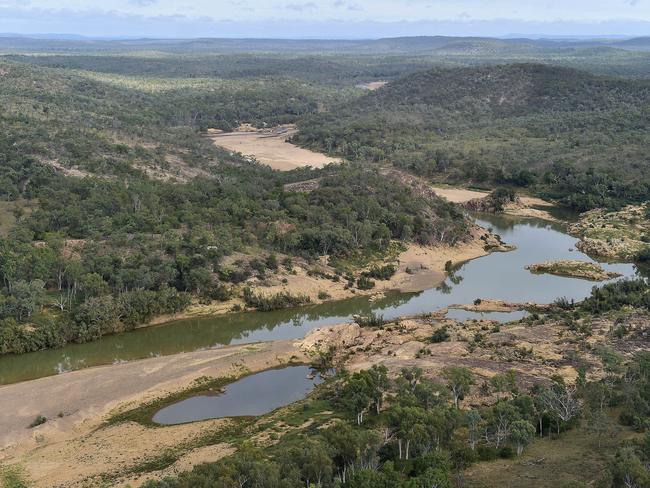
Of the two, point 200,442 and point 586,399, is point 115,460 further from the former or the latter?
point 586,399

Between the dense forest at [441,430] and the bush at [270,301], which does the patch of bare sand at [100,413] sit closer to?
the dense forest at [441,430]

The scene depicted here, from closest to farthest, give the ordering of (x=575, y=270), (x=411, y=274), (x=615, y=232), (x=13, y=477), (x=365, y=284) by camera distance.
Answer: (x=13, y=477)
(x=365, y=284)
(x=411, y=274)
(x=575, y=270)
(x=615, y=232)

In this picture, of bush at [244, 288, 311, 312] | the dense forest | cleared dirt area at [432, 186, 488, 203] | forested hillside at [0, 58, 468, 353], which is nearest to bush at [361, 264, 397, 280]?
forested hillside at [0, 58, 468, 353]

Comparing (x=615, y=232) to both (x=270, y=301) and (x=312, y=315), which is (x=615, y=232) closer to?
(x=312, y=315)

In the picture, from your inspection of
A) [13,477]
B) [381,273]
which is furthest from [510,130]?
[13,477]

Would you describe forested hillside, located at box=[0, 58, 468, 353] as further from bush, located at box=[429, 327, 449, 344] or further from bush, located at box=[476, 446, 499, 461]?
bush, located at box=[476, 446, 499, 461]

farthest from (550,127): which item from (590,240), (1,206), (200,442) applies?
(200,442)

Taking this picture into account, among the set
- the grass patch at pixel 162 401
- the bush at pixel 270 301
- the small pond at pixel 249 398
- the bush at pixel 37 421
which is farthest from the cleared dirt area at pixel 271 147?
the bush at pixel 37 421
